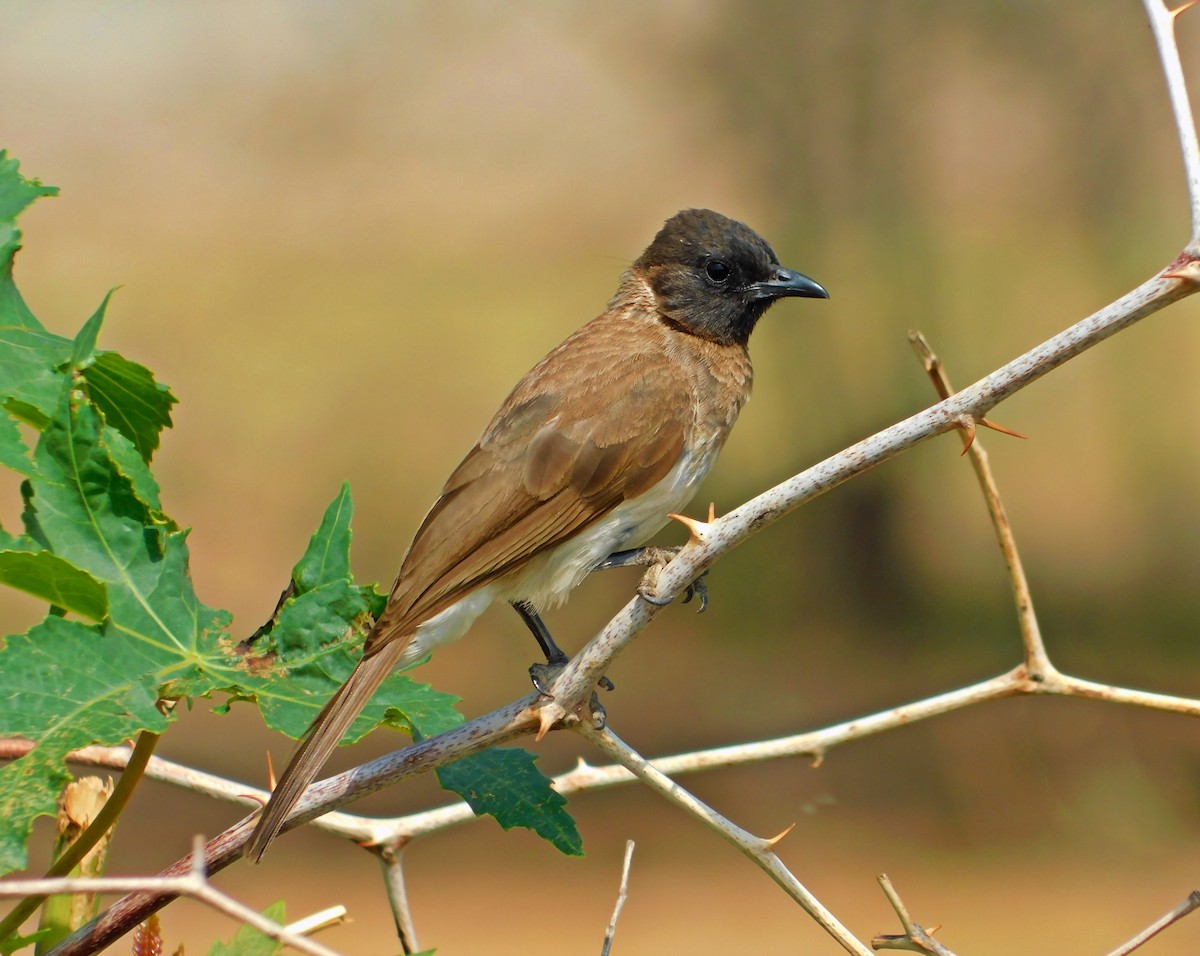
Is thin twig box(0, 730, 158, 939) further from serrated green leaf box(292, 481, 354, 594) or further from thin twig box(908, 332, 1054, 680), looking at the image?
thin twig box(908, 332, 1054, 680)

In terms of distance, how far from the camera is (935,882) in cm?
623

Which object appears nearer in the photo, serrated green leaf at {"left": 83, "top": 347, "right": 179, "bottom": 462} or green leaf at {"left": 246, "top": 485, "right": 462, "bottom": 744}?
green leaf at {"left": 246, "top": 485, "right": 462, "bottom": 744}

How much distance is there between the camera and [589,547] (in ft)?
8.32

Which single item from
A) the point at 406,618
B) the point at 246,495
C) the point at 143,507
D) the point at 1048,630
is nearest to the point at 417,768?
A: the point at 143,507

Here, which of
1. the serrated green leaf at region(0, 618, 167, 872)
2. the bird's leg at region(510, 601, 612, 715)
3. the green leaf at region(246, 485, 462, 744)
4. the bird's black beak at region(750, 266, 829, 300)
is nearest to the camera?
the serrated green leaf at region(0, 618, 167, 872)

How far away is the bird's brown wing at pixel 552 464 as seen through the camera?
92.0 inches

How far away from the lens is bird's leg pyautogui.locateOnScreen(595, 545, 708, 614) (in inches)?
56.0

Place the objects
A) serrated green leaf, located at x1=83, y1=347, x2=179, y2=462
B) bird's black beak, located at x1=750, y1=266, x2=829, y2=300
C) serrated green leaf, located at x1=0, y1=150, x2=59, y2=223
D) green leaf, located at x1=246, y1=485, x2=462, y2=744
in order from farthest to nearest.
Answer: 1. bird's black beak, located at x1=750, y1=266, x2=829, y2=300
2. serrated green leaf, located at x1=0, y1=150, x2=59, y2=223
3. serrated green leaf, located at x1=83, y1=347, x2=179, y2=462
4. green leaf, located at x1=246, y1=485, x2=462, y2=744

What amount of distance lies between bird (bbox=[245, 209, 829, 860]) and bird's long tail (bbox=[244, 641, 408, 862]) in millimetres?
293

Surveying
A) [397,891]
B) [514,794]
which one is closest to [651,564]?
[514,794]

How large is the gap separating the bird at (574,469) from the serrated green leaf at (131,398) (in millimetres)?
458

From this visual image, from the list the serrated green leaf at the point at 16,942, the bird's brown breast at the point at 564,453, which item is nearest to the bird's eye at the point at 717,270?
the bird's brown breast at the point at 564,453

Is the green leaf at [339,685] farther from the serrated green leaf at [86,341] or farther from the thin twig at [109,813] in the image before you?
the serrated green leaf at [86,341]

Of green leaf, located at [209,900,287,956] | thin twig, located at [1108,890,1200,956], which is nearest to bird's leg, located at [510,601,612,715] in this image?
green leaf, located at [209,900,287,956]
